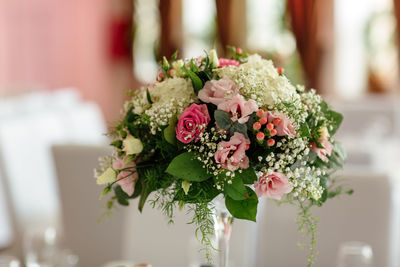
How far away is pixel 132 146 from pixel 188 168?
6.2 inches

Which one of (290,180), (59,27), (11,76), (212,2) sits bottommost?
(290,180)

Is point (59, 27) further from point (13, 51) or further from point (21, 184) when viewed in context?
point (21, 184)

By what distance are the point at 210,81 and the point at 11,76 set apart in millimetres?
6049

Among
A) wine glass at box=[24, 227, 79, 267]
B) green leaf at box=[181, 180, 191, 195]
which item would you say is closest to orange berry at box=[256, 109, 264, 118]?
green leaf at box=[181, 180, 191, 195]

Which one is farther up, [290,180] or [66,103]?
[66,103]

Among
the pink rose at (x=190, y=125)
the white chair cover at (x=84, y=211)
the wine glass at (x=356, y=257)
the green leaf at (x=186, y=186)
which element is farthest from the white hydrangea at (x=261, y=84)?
the white chair cover at (x=84, y=211)

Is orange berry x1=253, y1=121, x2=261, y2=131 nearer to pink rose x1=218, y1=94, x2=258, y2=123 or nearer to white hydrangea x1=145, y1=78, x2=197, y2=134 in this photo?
pink rose x1=218, y1=94, x2=258, y2=123

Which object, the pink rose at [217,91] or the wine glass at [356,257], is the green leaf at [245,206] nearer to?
the pink rose at [217,91]

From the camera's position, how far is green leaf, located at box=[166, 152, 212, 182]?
4.47 feet

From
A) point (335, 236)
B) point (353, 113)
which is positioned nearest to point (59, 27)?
point (353, 113)

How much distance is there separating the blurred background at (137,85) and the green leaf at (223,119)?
15.5 inches

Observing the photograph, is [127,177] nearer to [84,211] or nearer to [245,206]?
[245,206]

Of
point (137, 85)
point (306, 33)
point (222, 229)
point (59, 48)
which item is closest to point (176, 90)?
point (222, 229)

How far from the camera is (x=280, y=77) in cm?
147
